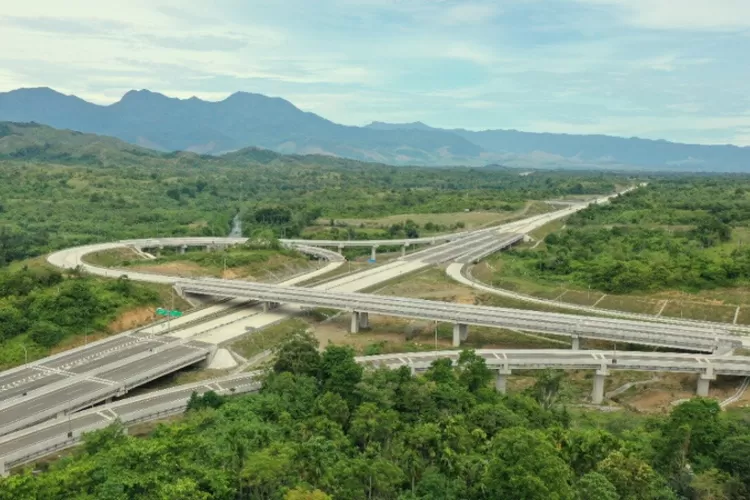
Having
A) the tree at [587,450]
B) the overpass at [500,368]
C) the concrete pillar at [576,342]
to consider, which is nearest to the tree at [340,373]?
A: the overpass at [500,368]

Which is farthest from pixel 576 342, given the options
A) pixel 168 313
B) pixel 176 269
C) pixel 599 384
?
pixel 176 269

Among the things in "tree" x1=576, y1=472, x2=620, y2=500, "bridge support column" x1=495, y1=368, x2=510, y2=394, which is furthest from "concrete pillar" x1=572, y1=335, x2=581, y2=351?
"tree" x1=576, y1=472, x2=620, y2=500

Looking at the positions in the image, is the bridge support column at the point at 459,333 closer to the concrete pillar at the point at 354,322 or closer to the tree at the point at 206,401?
the concrete pillar at the point at 354,322

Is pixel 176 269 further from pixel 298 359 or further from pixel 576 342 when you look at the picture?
pixel 576 342

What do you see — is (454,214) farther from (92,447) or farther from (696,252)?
(92,447)

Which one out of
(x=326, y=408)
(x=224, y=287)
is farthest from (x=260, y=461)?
(x=224, y=287)

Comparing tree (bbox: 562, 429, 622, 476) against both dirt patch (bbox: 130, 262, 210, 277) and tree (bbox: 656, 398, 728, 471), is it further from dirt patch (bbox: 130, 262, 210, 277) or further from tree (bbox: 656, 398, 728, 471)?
dirt patch (bbox: 130, 262, 210, 277)
